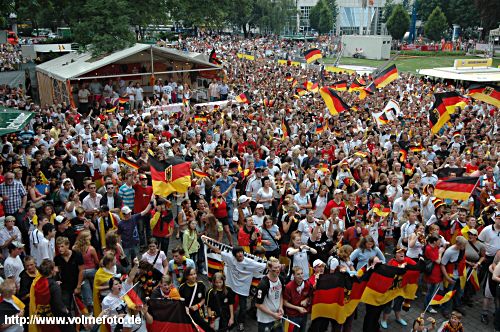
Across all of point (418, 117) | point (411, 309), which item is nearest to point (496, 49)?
point (418, 117)

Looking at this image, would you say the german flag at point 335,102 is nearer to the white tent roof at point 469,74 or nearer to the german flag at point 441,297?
the german flag at point 441,297

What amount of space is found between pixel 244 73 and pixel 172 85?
8.90 m

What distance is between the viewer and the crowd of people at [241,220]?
6480mm

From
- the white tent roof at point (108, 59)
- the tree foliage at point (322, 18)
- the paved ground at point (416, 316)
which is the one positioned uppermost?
the tree foliage at point (322, 18)

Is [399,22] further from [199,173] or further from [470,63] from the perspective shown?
[199,173]

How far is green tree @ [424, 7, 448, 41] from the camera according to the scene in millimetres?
68562

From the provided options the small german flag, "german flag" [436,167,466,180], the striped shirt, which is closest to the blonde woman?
the striped shirt

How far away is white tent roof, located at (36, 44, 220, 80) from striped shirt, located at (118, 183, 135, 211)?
13447 mm

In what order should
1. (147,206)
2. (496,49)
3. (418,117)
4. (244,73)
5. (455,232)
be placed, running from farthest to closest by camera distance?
(496,49), (244,73), (418,117), (147,206), (455,232)

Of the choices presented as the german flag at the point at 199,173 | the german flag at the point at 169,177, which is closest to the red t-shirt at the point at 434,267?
the german flag at the point at 169,177

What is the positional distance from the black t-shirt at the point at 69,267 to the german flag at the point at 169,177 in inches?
87.6

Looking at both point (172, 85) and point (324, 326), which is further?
point (172, 85)

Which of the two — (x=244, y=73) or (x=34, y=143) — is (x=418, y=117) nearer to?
(x=34, y=143)

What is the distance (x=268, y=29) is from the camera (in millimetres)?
98562
